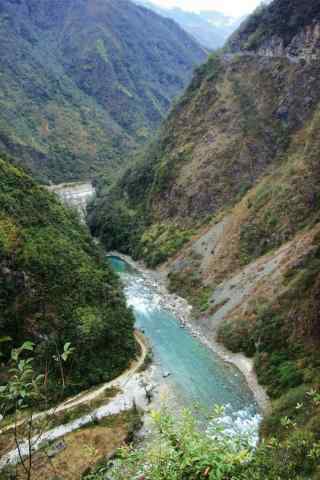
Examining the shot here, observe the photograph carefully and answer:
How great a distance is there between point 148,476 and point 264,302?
59635mm

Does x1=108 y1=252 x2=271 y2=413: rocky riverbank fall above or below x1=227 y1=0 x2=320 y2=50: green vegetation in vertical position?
below

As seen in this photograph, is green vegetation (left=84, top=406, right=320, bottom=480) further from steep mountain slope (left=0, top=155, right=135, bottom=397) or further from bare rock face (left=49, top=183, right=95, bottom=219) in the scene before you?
bare rock face (left=49, top=183, right=95, bottom=219)

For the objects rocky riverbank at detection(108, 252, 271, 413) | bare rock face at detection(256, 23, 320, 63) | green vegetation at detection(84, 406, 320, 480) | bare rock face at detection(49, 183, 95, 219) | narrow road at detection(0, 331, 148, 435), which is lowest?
bare rock face at detection(49, 183, 95, 219)

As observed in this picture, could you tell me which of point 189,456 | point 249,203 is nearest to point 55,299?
point 249,203

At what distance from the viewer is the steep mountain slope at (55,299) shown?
63344 millimetres

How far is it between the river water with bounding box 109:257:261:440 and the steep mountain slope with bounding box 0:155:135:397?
18.0 ft

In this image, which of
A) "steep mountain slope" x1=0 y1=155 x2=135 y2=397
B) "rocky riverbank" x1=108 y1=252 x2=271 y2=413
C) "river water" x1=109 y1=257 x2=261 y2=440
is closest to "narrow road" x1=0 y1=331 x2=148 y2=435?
"steep mountain slope" x1=0 y1=155 x2=135 y2=397

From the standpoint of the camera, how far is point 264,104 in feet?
362

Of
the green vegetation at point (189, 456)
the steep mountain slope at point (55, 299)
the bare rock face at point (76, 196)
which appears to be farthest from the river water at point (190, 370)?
the bare rock face at point (76, 196)

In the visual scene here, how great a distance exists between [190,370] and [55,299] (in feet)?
66.3

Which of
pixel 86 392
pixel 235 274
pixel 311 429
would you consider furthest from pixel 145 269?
pixel 311 429

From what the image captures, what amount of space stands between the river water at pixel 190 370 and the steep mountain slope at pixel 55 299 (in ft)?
18.0

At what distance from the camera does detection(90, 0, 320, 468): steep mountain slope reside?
6075 cm

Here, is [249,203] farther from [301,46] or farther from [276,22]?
[276,22]
